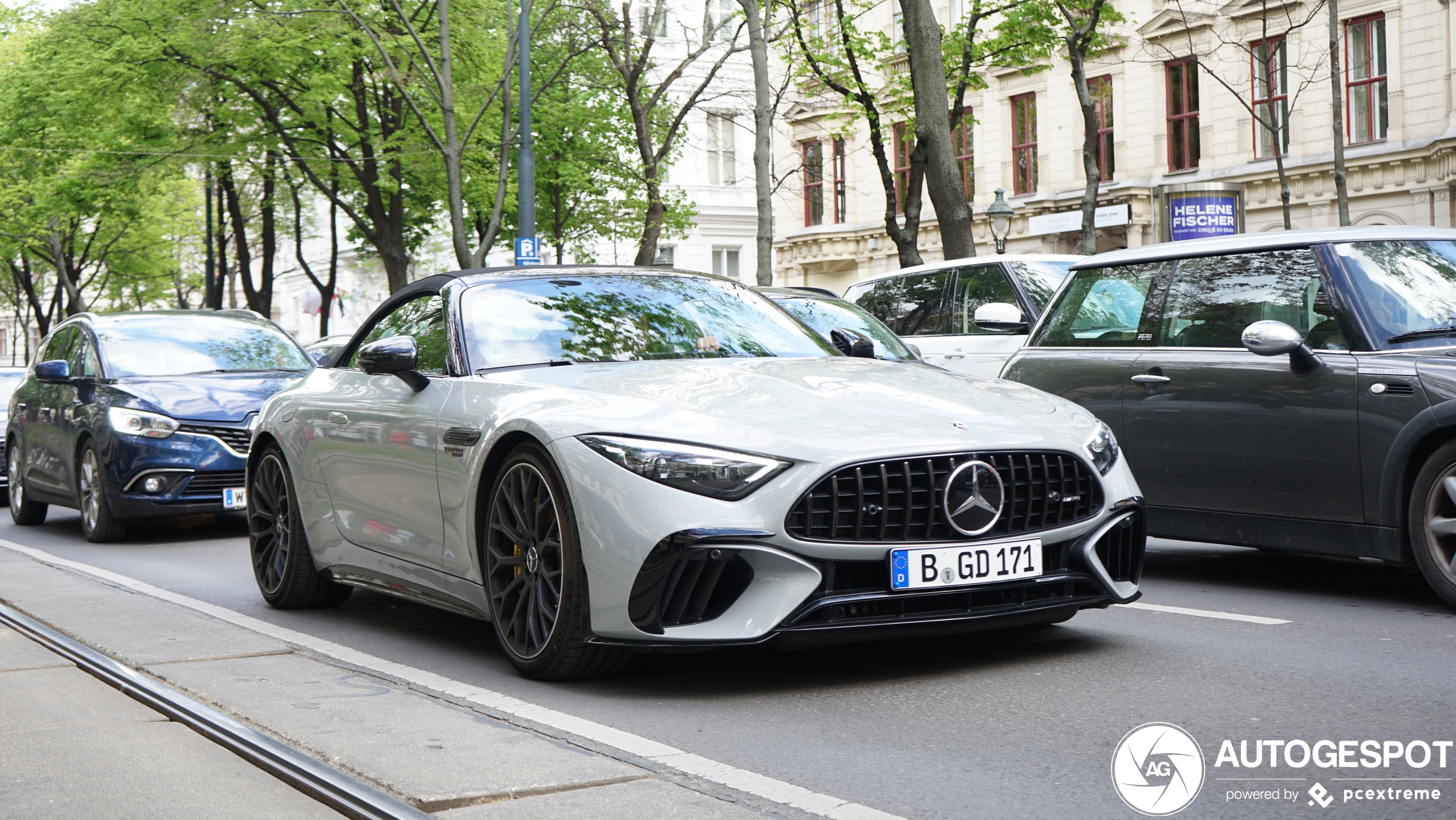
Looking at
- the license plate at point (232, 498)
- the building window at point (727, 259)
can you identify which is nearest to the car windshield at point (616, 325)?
the license plate at point (232, 498)

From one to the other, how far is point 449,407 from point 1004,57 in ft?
73.4

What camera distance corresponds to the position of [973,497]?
490cm

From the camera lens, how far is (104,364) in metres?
11.8

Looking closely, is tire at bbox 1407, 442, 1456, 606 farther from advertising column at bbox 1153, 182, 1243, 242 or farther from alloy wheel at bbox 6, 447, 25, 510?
advertising column at bbox 1153, 182, 1243, 242

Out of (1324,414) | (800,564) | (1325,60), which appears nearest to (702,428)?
(800,564)

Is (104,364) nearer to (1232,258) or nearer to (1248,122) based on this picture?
(1232,258)

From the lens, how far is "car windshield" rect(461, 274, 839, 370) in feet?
19.6

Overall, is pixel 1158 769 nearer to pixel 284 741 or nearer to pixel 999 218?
pixel 284 741

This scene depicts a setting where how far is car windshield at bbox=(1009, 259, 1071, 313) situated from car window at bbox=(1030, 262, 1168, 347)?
4.47 m

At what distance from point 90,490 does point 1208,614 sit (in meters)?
8.41

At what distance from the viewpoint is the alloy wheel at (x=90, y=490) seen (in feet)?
37.4

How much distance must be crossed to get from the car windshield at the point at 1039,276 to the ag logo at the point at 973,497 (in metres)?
7.85

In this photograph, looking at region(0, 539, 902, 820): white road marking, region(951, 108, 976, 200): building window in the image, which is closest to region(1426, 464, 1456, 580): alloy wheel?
region(0, 539, 902, 820): white road marking

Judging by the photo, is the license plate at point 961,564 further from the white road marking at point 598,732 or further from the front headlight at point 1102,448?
the white road marking at point 598,732
